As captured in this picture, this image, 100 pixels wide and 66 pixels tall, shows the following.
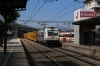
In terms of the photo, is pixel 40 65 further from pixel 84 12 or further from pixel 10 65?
pixel 84 12

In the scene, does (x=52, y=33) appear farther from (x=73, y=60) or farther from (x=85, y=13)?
(x=73, y=60)

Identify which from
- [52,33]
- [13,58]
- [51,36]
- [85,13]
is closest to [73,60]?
[13,58]

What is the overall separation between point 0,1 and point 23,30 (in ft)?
560

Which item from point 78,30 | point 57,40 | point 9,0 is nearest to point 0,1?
point 9,0

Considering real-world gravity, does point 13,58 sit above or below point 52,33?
below

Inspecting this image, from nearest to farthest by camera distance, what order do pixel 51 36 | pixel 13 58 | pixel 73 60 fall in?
pixel 13 58
pixel 73 60
pixel 51 36

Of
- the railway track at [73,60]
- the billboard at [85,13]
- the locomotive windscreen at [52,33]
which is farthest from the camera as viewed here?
the billboard at [85,13]

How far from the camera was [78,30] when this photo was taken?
156ft

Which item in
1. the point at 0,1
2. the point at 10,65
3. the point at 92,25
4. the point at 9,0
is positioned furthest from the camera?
the point at 92,25

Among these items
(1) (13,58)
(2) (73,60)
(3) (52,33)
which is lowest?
(2) (73,60)

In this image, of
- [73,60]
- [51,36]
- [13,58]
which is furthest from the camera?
[51,36]

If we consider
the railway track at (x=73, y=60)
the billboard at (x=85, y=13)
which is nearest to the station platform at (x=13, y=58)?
the railway track at (x=73, y=60)

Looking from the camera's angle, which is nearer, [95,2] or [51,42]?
[51,42]

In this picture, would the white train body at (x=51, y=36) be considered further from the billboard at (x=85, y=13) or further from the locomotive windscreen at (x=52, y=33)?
the billboard at (x=85, y=13)
